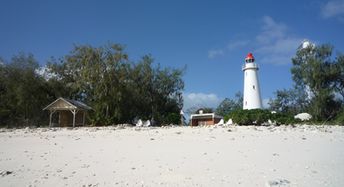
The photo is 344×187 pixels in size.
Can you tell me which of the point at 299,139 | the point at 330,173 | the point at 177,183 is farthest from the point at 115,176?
the point at 299,139

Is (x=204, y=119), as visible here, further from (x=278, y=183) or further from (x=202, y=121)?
(x=278, y=183)

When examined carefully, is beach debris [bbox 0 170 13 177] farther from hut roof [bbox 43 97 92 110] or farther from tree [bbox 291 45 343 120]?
tree [bbox 291 45 343 120]

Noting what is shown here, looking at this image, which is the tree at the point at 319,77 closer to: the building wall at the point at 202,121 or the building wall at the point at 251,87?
the building wall at the point at 251,87

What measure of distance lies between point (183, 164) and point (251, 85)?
33.8 metres

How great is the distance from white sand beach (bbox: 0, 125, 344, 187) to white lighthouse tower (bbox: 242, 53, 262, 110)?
28111 millimetres

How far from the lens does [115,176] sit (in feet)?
22.2

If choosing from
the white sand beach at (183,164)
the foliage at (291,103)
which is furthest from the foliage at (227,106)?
the white sand beach at (183,164)

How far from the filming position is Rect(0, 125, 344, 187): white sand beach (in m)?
6.32

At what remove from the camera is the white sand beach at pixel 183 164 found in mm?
6320

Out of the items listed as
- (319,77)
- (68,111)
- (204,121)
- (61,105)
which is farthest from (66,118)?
(319,77)

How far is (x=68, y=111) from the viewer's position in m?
34.7

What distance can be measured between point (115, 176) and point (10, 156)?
4658 mm

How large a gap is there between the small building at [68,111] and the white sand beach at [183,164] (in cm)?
2112

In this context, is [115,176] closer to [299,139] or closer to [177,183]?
[177,183]
